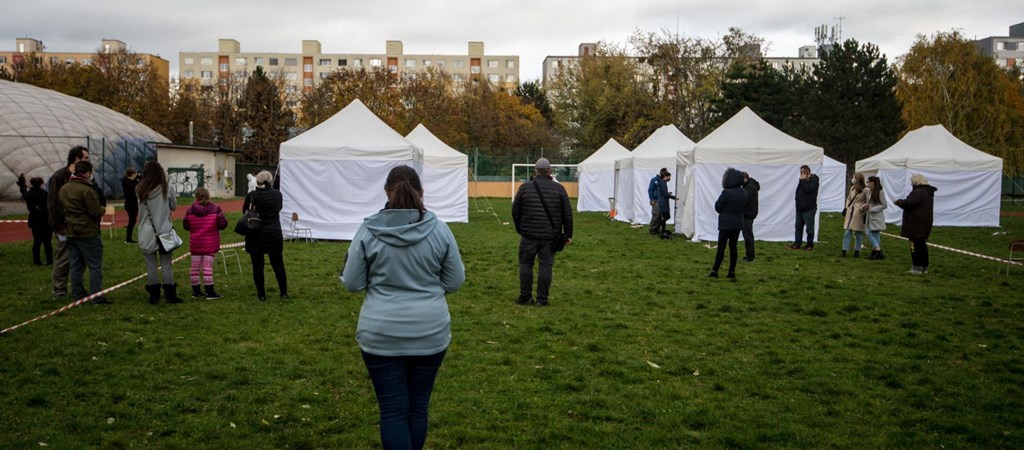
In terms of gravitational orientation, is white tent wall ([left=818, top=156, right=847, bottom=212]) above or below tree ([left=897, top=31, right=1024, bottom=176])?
below

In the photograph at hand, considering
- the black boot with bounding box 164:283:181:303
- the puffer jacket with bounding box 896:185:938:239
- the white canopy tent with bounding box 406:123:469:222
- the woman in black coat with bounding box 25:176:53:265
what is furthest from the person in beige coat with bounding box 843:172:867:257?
the woman in black coat with bounding box 25:176:53:265

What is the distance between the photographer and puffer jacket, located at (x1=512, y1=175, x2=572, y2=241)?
8719 mm

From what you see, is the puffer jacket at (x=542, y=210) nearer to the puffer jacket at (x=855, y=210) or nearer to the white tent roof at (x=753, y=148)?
the puffer jacket at (x=855, y=210)

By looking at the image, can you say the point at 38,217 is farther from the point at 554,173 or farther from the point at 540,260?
the point at 554,173

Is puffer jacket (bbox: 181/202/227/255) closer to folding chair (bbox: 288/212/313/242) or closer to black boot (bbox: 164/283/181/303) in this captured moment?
black boot (bbox: 164/283/181/303)

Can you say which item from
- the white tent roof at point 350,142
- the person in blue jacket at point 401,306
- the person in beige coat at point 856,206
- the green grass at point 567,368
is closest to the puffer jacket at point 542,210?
the green grass at point 567,368

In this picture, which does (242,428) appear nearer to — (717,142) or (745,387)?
(745,387)

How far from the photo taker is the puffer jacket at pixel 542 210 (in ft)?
28.6

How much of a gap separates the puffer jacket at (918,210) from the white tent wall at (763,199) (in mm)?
5401

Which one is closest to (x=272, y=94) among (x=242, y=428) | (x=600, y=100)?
(x=600, y=100)

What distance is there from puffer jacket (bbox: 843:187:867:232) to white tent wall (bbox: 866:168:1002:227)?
35.5 feet

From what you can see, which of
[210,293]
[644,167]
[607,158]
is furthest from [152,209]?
[607,158]

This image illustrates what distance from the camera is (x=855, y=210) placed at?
14047 millimetres

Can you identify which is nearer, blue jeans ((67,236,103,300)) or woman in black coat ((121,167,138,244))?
blue jeans ((67,236,103,300))
